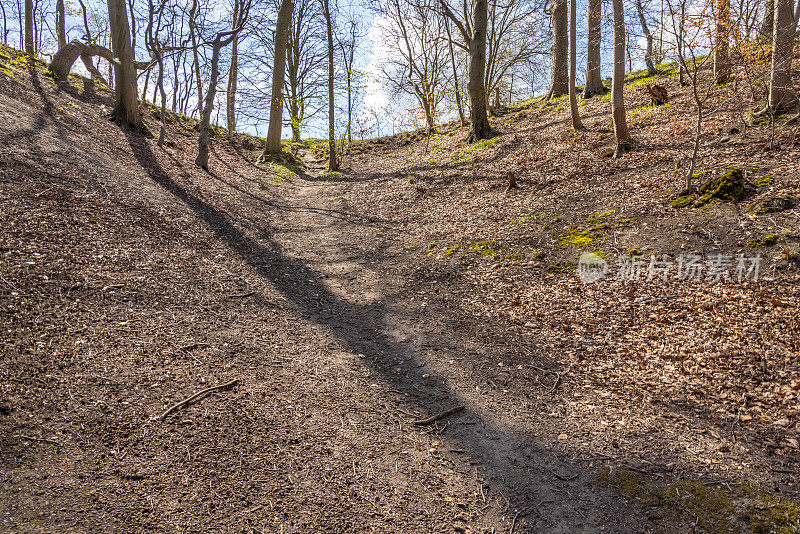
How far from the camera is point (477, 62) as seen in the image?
14.6 meters

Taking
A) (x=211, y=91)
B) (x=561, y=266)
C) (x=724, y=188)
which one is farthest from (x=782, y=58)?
(x=211, y=91)

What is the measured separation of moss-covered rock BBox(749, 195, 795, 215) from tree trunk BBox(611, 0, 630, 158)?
4003 millimetres

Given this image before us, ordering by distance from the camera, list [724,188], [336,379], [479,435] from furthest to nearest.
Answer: [724,188]
[336,379]
[479,435]

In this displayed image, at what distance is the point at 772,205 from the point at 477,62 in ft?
37.3

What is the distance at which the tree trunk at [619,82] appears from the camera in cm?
933

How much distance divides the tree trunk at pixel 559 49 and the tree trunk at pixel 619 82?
812cm

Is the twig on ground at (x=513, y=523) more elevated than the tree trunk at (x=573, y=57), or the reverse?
the tree trunk at (x=573, y=57)

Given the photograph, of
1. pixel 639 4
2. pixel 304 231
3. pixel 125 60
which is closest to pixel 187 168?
pixel 125 60

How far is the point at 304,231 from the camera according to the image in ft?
33.2

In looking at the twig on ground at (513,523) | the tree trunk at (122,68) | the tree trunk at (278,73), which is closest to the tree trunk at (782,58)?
the twig on ground at (513,523)

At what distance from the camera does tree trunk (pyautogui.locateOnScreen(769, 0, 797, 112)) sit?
25.1 feet

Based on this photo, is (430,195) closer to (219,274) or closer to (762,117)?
(219,274)

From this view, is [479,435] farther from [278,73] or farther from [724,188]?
[278,73]

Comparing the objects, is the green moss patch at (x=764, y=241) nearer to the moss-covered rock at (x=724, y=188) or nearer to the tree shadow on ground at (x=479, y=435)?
the moss-covered rock at (x=724, y=188)
